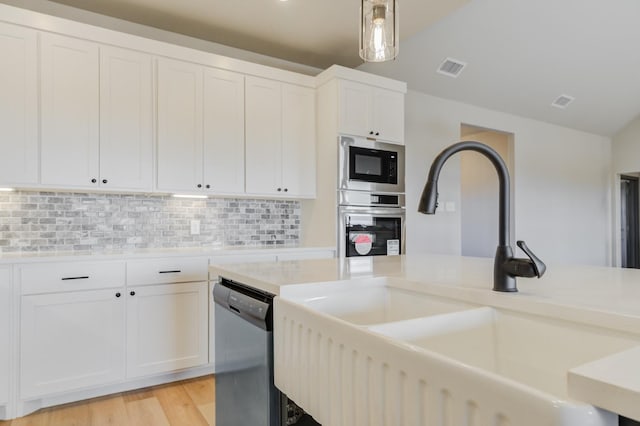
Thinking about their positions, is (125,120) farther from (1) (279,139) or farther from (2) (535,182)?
(2) (535,182)

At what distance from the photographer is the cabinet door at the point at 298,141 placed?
11.7 ft

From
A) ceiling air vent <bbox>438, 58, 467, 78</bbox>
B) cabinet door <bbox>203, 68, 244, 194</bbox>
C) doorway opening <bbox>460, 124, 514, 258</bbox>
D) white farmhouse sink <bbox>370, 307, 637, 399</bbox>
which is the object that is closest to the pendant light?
white farmhouse sink <bbox>370, 307, 637, 399</bbox>

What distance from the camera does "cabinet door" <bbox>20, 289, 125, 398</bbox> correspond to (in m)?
2.30

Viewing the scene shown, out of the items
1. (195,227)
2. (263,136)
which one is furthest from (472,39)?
(195,227)

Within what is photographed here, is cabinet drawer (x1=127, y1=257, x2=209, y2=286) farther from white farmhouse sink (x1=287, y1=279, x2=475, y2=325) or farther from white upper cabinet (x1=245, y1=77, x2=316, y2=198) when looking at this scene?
white farmhouse sink (x1=287, y1=279, x2=475, y2=325)

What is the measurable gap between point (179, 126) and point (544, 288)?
106 inches

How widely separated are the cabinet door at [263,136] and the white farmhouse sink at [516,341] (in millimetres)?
2573

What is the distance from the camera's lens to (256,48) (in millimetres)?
3654

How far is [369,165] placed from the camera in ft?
11.9

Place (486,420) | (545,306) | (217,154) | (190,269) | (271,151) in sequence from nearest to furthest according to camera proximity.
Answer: (486,420)
(545,306)
(190,269)
(217,154)
(271,151)

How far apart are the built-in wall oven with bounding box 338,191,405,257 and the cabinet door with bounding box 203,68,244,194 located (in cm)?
92

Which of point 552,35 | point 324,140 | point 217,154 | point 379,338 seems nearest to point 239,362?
point 379,338

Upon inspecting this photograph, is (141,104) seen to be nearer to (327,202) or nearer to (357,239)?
(327,202)

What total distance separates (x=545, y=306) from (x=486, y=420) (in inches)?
21.3
